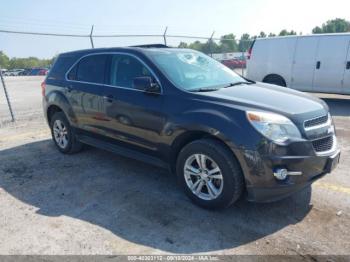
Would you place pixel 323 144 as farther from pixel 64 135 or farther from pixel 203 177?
pixel 64 135

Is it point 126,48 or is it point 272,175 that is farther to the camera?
point 126,48

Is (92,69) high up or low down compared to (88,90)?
up

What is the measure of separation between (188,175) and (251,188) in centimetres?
80

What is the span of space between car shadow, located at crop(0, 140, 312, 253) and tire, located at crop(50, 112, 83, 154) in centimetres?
26

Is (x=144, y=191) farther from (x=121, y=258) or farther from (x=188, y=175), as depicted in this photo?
(x=121, y=258)

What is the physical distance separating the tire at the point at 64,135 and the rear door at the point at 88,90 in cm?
40

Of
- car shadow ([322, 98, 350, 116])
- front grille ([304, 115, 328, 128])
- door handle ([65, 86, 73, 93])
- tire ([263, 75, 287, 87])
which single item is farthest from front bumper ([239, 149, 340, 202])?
tire ([263, 75, 287, 87])

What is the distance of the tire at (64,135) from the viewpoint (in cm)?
571

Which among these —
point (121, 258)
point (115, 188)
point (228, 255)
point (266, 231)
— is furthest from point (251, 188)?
point (115, 188)

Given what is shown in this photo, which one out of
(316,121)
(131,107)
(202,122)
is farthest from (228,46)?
(202,122)

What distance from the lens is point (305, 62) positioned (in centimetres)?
1012

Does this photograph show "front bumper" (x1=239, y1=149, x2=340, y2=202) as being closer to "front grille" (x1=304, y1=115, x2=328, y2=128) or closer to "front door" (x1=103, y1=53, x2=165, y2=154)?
"front grille" (x1=304, y1=115, x2=328, y2=128)

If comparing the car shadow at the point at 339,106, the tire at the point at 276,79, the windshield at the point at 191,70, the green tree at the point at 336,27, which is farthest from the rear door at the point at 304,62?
the green tree at the point at 336,27

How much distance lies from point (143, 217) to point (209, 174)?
0.87 m
